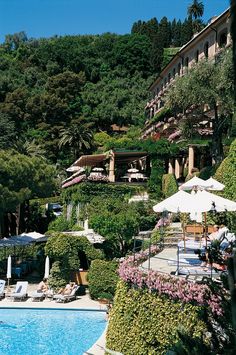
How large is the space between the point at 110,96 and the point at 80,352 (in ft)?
212

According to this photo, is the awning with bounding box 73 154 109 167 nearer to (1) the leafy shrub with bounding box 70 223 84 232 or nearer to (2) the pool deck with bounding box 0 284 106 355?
(1) the leafy shrub with bounding box 70 223 84 232

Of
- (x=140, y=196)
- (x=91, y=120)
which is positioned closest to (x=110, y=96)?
(x=91, y=120)

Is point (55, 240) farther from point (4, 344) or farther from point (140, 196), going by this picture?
point (140, 196)

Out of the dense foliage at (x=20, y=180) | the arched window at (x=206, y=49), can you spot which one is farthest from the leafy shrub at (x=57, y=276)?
the arched window at (x=206, y=49)

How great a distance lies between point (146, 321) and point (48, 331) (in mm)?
7558

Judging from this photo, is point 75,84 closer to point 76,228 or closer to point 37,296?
point 76,228

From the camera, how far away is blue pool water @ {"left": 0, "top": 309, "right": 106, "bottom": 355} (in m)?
16.3

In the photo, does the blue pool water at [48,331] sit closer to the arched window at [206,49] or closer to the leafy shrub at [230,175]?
the leafy shrub at [230,175]

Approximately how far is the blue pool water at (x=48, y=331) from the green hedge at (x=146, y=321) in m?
4.27

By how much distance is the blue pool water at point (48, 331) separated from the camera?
1633 cm

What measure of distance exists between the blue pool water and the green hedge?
427 centimetres

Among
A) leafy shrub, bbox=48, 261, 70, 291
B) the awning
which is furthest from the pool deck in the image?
the awning

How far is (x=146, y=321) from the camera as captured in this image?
11.5 meters

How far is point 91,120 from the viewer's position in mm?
71062
